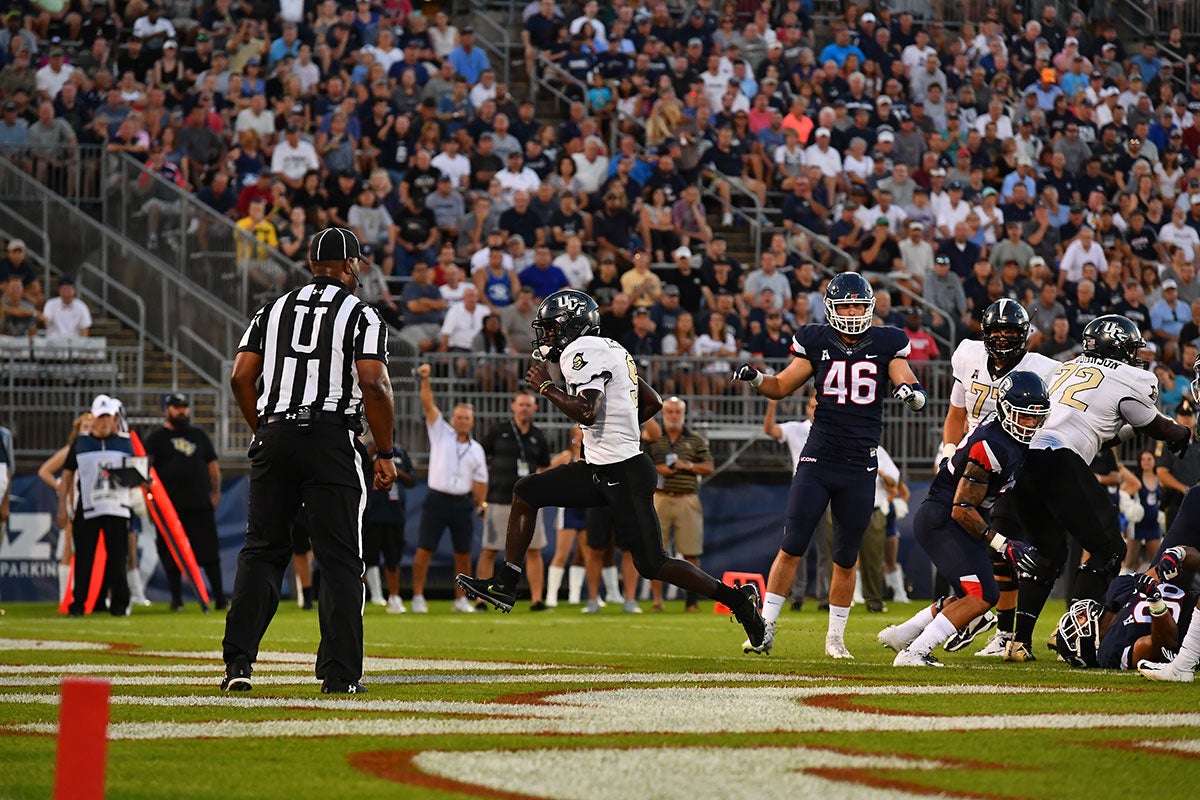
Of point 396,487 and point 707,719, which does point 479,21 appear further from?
point 707,719

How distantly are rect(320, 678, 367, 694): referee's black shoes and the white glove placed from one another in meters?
12.7

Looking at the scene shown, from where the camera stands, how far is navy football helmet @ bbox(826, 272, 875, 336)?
10234 mm

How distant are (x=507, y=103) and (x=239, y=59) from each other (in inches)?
129

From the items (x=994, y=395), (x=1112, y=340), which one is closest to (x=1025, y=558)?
(x=994, y=395)

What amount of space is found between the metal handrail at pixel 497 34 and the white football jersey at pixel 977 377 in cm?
1459

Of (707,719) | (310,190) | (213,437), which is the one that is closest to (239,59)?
(310,190)

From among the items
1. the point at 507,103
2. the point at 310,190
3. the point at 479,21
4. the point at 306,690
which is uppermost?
the point at 479,21

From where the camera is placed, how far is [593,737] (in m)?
6.04

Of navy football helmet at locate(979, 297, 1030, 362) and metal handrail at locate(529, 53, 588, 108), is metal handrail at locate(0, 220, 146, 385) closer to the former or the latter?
metal handrail at locate(529, 53, 588, 108)

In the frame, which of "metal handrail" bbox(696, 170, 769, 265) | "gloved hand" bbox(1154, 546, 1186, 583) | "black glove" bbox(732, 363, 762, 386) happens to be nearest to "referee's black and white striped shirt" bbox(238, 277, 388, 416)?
"black glove" bbox(732, 363, 762, 386)

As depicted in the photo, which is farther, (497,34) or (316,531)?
(497,34)

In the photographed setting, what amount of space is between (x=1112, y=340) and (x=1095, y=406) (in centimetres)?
42

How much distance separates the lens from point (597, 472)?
9.85 meters

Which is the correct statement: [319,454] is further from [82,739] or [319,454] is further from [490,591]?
[82,739]
